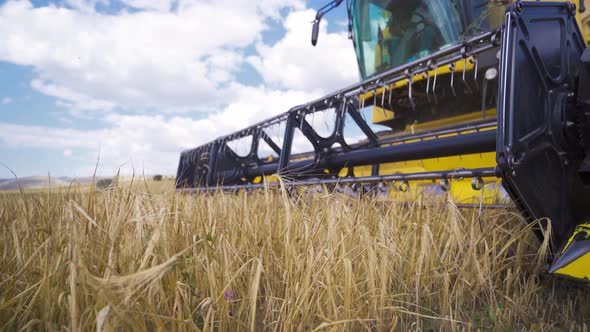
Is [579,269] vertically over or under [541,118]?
under

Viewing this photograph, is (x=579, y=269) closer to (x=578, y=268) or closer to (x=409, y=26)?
(x=578, y=268)

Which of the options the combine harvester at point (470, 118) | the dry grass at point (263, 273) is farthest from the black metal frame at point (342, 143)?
the dry grass at point (263, 273)

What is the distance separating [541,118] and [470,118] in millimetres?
2128

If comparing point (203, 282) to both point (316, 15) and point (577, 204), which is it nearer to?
point (577, 204)

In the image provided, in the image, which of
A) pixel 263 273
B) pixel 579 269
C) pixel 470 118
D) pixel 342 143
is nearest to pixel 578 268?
pixel 579 269

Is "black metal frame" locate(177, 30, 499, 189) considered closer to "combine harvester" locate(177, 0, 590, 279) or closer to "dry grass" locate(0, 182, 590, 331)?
"combine harvester" locate(177, 0, 590, 279)

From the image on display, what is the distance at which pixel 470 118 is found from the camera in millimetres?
3662

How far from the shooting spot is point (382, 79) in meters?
2.70

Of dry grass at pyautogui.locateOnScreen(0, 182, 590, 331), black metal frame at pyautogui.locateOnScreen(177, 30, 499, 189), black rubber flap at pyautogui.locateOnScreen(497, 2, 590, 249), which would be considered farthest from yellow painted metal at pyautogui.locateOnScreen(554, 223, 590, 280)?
black metal frame at pyautogui.locateOnScreen(177, 30, 499, 189)

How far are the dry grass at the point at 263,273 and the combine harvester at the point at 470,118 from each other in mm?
200

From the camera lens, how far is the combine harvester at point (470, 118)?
154 centimetres

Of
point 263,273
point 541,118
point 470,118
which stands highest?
point 470,118

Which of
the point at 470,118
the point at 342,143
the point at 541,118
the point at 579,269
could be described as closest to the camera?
the point at 579,269

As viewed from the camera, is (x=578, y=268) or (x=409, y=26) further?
(x=409, y=26)
